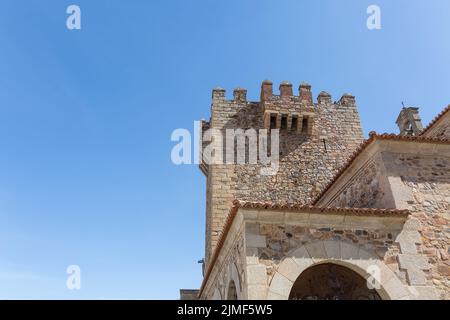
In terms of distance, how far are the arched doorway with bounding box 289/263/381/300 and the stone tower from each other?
606 cm

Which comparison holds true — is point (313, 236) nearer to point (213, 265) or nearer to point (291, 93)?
point (213, 265)

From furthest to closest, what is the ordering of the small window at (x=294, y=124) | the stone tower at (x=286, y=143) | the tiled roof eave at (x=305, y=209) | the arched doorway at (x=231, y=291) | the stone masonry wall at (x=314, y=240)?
1. the small window at (x=294, y=124)
2. the stone tower at (x=286, y=143)
3. the arched doorway at (x=231, y=291)
4. the tiled roof eave at (x=305, y=209)
5. the stone masonry wall at (x=314, y=240)

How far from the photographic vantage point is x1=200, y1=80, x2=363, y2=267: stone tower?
15.6 metres

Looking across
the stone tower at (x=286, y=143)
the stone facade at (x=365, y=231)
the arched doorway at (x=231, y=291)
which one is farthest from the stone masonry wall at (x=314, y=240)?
the stone tower at (x=286, y=143)

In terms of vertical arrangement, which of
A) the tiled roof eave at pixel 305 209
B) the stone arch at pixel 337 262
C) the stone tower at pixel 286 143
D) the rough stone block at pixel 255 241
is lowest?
the stone arch at pixel 337 262

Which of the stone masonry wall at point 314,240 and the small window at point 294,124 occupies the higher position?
the small window at point 294,124

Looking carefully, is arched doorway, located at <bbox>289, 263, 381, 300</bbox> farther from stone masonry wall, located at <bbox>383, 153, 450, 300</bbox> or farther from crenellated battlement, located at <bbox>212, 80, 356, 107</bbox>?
crenellated battlement, located at <bbox>212, 80, 356, 107</bbox>

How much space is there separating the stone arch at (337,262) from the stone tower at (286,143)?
7611mm

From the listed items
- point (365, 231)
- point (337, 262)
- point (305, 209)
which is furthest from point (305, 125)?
point (337, 262)

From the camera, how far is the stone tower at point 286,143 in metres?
15.6

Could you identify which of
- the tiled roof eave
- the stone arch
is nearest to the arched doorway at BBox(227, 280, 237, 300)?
the tiled roof eave

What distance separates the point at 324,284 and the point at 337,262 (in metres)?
1.75

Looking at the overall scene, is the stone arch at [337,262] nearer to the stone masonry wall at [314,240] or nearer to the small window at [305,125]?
the stone masonry wall at [314,240]
